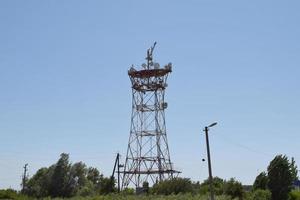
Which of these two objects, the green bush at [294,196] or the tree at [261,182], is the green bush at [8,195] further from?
the green bush at [294,196]

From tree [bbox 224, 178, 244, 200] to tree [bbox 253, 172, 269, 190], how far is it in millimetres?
1922

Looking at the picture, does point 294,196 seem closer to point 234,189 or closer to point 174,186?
point 234,189

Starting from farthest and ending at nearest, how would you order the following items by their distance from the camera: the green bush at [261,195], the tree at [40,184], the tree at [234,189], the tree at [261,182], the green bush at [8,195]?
the tree at [40,184] < the tree at [261,182] < the tree at [234,189] < the green bush at [261,195] < the green bush at [8,195]

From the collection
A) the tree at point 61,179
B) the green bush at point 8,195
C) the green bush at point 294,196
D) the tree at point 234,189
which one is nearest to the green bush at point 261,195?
the tree at point 234,189

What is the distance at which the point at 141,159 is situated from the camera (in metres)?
70.9

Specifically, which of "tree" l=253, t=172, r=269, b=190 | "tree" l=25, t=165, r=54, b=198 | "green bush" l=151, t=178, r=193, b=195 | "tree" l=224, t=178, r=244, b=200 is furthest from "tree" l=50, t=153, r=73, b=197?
"tree" l=253, t=172, r=269, b=190

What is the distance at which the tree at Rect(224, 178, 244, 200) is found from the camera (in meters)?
54.2

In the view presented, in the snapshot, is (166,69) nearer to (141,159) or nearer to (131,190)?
(141,159)

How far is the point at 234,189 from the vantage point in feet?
180

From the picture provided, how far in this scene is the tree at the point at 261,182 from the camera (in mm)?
55906

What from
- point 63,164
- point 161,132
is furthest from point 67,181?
point 161,132

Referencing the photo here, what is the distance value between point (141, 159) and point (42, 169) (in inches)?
1315

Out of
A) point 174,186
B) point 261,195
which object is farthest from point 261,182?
point 174,186

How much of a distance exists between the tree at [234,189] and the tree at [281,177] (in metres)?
3.33
